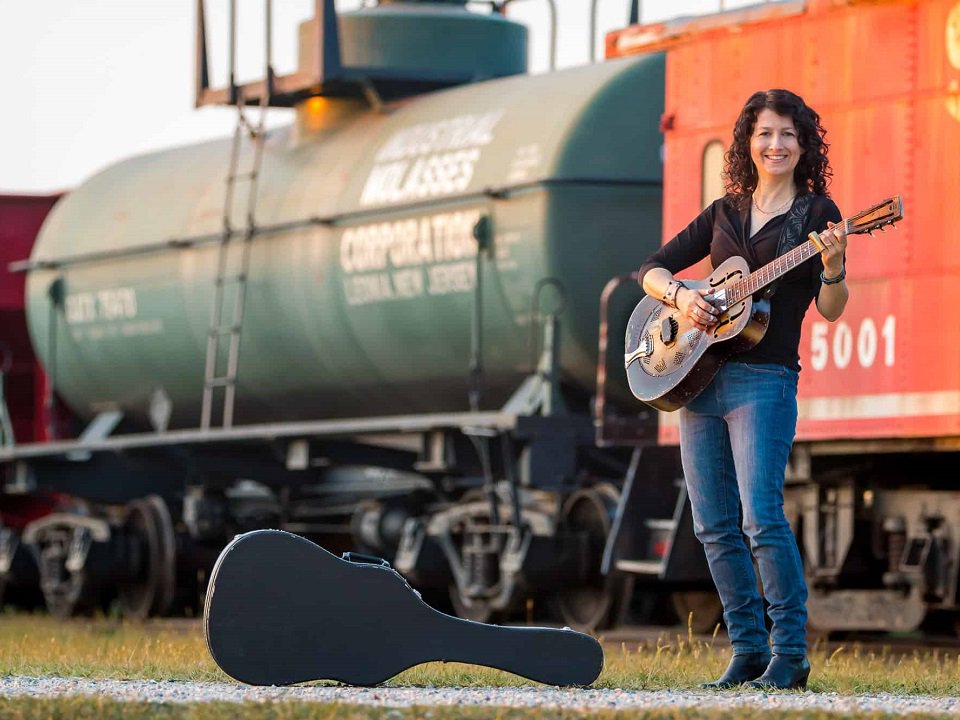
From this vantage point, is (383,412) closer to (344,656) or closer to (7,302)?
(7,302)

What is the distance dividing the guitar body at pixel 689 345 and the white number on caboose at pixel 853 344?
302 cm

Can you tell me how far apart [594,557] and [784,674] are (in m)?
6.34

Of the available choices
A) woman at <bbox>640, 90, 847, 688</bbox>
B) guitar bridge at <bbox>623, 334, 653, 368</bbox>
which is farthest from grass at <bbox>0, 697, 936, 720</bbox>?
guitar bridge at <bbox>623, 334, 653, 368</bbox>

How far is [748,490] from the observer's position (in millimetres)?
6781

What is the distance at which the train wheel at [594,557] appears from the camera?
1294 centimetres

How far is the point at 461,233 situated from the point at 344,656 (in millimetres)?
6856

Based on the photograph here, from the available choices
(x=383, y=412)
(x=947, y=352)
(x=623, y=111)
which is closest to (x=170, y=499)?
(x=383, y=412)

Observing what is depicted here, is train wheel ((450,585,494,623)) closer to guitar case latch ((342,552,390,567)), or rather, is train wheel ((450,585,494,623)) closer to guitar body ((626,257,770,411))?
guitar body ((626,257,770,411))

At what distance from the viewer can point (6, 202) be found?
19.4 meters

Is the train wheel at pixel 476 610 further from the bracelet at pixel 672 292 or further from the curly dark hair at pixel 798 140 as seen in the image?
the curly dark hair at pixel 798 140

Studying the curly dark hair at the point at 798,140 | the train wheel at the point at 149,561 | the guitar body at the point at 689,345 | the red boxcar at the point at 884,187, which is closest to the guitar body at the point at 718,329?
the guitar body at the point at 689,345

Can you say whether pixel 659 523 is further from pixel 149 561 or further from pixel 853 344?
pixel 149 561

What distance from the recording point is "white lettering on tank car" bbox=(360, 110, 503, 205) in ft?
44.2

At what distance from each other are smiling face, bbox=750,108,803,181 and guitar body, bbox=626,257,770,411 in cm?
32
